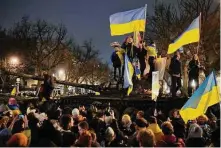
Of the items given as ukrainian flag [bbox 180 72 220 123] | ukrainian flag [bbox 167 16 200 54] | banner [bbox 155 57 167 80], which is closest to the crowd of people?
ukrainian flag [bbox 180 72 220 123]

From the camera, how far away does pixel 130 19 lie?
53.5ft

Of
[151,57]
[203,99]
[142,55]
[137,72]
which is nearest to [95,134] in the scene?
[203,99]

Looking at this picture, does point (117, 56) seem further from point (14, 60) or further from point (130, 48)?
point (14, 60)

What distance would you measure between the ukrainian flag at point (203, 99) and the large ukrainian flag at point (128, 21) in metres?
7.03

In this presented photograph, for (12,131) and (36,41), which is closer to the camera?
(12,131)

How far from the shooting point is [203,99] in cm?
933

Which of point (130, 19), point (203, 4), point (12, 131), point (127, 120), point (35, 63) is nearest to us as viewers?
point (12, 131)

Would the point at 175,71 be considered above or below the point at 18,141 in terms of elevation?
above

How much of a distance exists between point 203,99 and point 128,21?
25.3ft

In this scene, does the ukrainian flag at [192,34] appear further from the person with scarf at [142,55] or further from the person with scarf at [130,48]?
the person with scarf at [142,55]

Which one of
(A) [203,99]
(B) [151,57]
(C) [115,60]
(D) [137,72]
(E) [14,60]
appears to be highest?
(E) [14,60]

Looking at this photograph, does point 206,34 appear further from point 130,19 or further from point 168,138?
point 168,138

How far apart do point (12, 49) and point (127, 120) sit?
151 feet

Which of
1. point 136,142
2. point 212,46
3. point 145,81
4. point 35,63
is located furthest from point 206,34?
point 136,142
